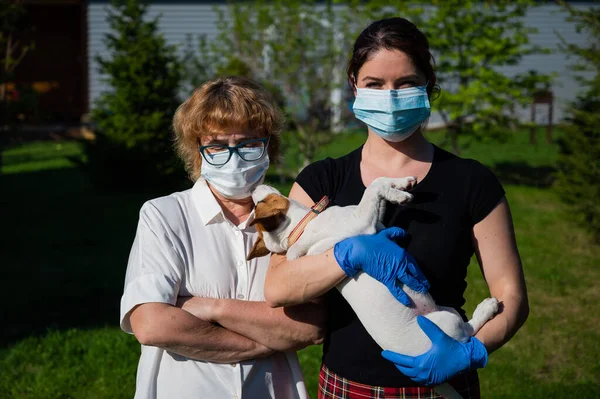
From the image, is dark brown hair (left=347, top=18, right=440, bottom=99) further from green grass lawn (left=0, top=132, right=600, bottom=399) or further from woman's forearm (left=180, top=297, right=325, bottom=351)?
green grass lawn (left=0, top=132, right=600, bottom=399)

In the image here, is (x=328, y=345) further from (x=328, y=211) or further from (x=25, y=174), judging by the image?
(x=25, y=174)

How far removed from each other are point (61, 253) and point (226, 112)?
6830 mm

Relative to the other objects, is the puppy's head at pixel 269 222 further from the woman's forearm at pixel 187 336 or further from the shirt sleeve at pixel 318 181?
the woman's forearm at pixel 187 336

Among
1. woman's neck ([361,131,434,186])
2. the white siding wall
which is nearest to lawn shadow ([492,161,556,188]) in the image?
the white siding wall

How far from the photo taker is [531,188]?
13211 millimetres

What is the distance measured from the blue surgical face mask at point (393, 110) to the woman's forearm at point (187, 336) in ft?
3.20

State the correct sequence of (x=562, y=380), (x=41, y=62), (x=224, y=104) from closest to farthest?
(x=224, y=104), (x=562, y=380), (x=41, y=62)

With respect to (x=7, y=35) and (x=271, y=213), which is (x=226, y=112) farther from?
(x=7, y=35)

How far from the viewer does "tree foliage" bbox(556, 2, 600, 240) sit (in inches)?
370

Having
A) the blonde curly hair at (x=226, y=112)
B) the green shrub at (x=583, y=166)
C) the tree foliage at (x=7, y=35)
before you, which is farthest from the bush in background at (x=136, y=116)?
the blonde curly hair at (x=226, y=112)

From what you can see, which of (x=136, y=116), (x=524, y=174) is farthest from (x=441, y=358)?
(x=524, y=174)

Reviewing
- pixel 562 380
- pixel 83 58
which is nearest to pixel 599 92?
pixel 562 380

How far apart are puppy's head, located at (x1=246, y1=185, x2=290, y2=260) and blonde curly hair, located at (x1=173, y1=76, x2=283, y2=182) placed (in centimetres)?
33

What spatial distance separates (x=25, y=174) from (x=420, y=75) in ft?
45.3
